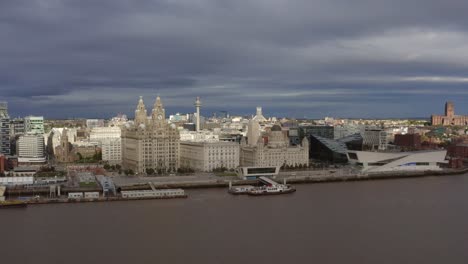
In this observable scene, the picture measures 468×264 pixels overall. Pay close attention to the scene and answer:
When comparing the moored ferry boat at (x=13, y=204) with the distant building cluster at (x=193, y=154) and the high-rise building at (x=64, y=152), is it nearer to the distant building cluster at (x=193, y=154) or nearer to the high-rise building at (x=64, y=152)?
the distant building cluster at (x=193, y=154)

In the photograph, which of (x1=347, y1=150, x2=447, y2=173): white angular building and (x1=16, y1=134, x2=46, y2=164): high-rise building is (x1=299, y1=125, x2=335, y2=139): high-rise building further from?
(x1=16, y1=134, x2=46, y2=164): high-rise building

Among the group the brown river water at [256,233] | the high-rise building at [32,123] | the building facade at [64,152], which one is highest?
the high-rise building at [32,123]

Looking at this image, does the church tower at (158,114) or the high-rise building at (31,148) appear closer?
the church tower at (158,114)

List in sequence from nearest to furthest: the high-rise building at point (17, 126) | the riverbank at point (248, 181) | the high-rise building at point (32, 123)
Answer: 1. the riverbank at point (248, 181)
2. the high-rise building at point (17, 126)
3. the high-rise building at point (32, 123)

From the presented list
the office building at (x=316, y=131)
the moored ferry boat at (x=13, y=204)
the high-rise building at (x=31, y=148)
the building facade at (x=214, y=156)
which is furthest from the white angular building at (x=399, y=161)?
the high-rise building at (x=31, y=148)

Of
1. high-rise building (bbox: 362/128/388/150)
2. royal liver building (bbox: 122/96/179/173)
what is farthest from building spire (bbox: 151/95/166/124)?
high-rise building (bbox: 362/128/388/150)

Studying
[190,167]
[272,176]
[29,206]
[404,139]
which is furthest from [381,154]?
[29,206]

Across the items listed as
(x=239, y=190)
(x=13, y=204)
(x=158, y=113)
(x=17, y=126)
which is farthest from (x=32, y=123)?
(x=239, y=190)
